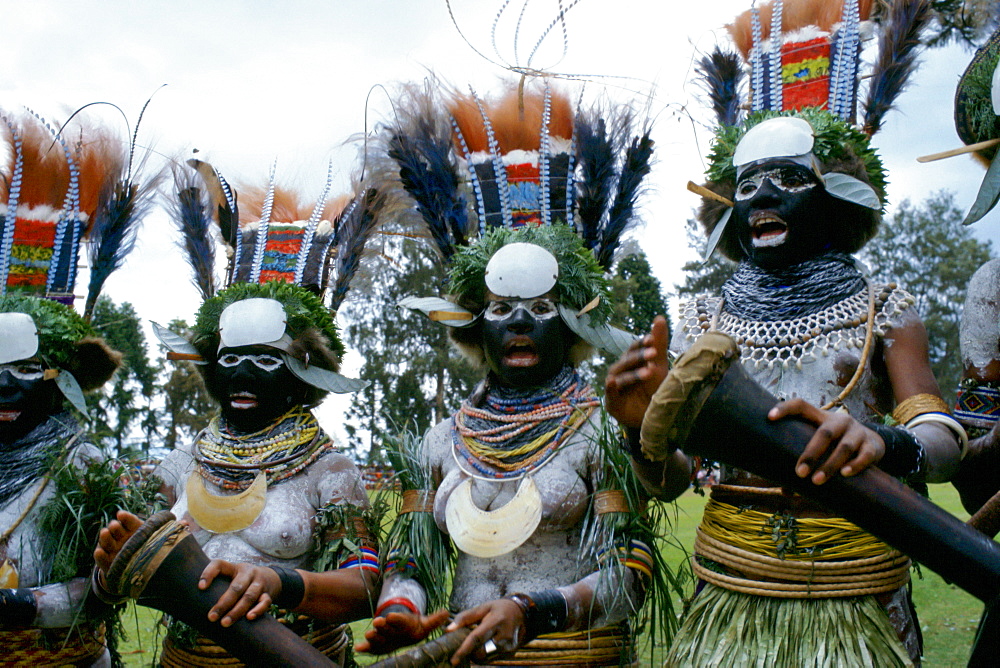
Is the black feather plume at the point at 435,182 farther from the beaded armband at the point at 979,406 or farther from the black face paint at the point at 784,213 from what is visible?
the beaded armband at the point at 979,406

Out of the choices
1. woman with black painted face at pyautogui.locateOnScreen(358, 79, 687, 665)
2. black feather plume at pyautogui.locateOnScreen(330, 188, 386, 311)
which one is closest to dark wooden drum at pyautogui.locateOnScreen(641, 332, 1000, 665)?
woman with black painted face at pyautogui.locateOnScreen(358, 79, 687, 665)

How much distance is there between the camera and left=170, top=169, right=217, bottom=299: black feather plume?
4242 mm

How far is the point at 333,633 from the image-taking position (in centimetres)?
330

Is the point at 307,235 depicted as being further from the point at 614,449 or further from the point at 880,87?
the point at 880,87

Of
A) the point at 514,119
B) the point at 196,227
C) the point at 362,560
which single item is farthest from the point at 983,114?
the point at 196,227

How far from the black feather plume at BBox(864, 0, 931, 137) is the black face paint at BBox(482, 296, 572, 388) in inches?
54.4

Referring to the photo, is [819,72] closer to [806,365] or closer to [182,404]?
[806,365]

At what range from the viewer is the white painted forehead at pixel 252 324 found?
3498 mm

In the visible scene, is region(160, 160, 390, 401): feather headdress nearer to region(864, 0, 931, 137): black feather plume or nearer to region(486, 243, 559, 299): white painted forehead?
region(486, 243, 559, 299): white painted forehead

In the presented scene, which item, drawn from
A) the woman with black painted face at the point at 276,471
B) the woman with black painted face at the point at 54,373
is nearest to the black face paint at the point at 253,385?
the woman with black painted face at the point at 276,471

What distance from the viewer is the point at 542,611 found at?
2619 millimetres

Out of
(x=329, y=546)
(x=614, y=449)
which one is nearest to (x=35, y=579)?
(x=329, y=546)

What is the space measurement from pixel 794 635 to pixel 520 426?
1.18 metres

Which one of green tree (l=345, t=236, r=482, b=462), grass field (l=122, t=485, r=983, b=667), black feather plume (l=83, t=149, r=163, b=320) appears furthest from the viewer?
green tree (l=345, t=236, r=482, b=462)
